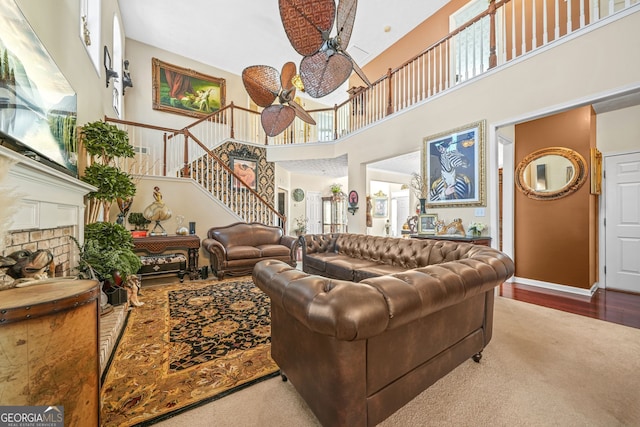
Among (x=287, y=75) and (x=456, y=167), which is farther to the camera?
(x=456, y=167)

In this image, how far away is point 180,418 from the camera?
4.36 ft

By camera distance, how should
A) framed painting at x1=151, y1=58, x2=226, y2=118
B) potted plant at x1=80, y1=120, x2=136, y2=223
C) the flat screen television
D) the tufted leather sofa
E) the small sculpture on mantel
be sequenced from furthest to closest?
1. framed painting at x1=151, y1=58, x2=226, y2=118
2. the small sculpture on mantel
3. the tufted leather sofa
4. potted plant at x1=80, y1=120, x2=136, y2=223
5. the flat screen television

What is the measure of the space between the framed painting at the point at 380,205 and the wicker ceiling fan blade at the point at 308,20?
7.27 m

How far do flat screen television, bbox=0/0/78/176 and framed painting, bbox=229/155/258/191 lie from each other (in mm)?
4922

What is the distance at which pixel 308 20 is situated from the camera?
221cm

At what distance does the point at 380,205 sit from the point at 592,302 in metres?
6.46

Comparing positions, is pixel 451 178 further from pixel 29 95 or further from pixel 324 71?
pixel 29 95

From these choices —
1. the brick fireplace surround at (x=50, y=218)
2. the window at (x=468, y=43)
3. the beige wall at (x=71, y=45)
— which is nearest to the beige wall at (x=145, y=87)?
the beige wall at (x=71, y=45)

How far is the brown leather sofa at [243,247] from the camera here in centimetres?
423

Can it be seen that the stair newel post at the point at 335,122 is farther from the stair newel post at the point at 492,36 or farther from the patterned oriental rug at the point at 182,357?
the patterned oriental rug at the point at 182,357

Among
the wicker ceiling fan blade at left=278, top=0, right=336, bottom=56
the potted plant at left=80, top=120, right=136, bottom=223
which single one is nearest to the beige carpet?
the potted plant at left=80, top=120, right=136, bottom=223

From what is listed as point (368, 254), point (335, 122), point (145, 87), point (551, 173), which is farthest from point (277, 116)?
point (145, 87)

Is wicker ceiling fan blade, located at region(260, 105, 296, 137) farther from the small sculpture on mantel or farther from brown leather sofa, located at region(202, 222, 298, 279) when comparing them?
the small sculpture on mantel

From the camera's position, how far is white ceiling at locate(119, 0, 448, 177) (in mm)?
5262
